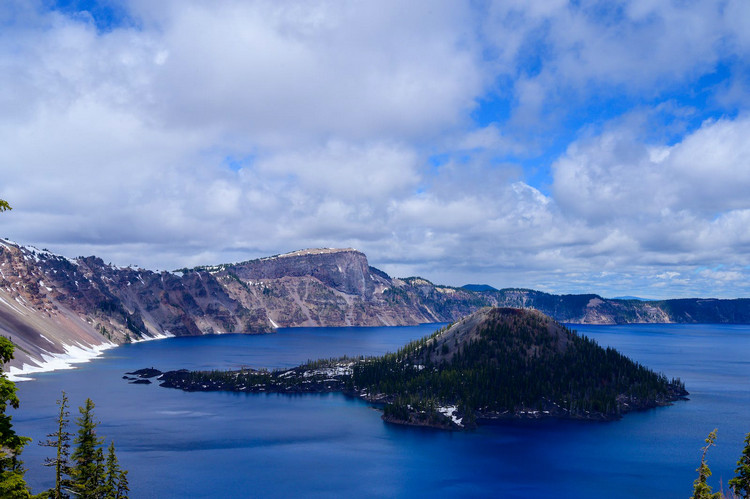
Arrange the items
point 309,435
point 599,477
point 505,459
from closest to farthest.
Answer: point 599,477 < point 505,459 < point 309,435

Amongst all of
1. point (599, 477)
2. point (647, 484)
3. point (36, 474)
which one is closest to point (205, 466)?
point (36, 474)

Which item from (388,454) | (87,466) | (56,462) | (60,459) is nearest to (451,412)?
(388,454)

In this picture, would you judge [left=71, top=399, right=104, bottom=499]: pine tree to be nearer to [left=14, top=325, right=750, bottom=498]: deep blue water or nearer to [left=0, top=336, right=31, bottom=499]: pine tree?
[left=0, top=336, right=31, bottom=499]: pine tree

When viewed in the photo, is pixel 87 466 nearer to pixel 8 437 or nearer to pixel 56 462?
pixel 56 462

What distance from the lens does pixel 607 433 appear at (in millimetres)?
176250

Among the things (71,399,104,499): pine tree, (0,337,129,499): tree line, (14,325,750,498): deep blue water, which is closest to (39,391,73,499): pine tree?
(0,337,129,499): tree line

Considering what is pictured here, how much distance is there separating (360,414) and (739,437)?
115488 millimetres

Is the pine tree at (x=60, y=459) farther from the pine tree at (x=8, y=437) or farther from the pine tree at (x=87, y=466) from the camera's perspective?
the pine tree at (x=8, y=437)

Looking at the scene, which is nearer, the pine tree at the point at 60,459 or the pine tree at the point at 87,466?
the pine tree at the point at 60,459

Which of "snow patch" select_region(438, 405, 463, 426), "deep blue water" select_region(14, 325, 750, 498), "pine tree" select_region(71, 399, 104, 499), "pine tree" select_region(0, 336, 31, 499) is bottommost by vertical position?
"deep blue water" select_region(14, 325, 750, 498)

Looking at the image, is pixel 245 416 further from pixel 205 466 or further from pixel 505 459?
pixel 505 459

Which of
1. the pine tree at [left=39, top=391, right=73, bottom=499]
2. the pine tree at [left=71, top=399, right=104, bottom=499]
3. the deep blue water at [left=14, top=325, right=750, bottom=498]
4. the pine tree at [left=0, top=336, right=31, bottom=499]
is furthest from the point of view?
the deep blue water at [left=14, top=325, right=750, bottom=498]

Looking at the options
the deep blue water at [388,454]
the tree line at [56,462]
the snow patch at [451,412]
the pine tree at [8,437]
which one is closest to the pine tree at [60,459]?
the tree line at [56,462]

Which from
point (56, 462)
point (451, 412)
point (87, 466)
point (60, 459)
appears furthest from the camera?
point (451, 412)
